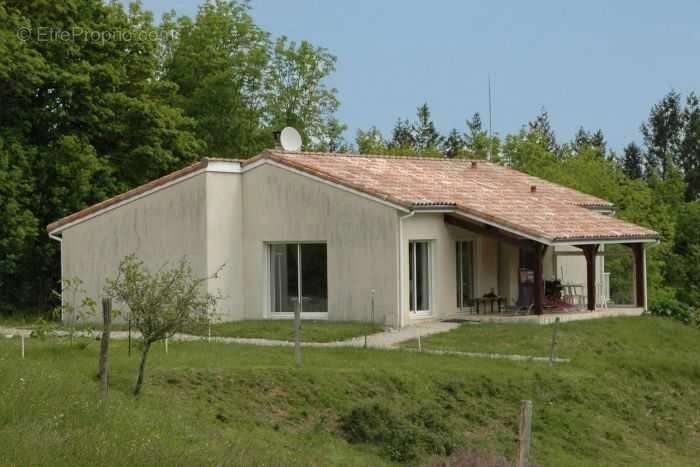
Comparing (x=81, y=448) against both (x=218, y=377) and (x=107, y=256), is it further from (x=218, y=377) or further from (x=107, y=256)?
(x=107, y=256)

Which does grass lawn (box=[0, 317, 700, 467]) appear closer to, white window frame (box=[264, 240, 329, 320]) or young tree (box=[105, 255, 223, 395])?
young tree (box=[105, 255, 223, 395])

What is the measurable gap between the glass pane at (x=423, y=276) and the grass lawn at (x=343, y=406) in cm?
397

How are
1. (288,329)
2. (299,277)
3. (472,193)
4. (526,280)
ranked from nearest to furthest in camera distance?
(288,329) < (299,277) < (526,280) < (472,193)

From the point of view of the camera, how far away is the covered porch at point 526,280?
31547mm

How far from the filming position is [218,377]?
2073 centimetres

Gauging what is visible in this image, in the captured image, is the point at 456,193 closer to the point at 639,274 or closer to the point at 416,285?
the point at 416,285

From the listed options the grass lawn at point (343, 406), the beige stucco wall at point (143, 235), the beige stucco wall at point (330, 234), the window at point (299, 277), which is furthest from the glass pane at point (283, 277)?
the grass lawn at point (343, 406)

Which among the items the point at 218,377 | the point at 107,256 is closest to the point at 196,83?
the point at 107,256

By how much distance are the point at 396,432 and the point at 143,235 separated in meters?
14.8

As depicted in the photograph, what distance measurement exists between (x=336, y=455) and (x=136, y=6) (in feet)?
109

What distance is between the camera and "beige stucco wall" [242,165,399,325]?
30.5 metres

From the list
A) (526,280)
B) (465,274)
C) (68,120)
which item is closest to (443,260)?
(465,274)

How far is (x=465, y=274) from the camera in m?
33.6

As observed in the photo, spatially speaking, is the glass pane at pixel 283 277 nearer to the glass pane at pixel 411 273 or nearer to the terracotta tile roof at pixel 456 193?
the terracotta tile roof at pixel 456 193
